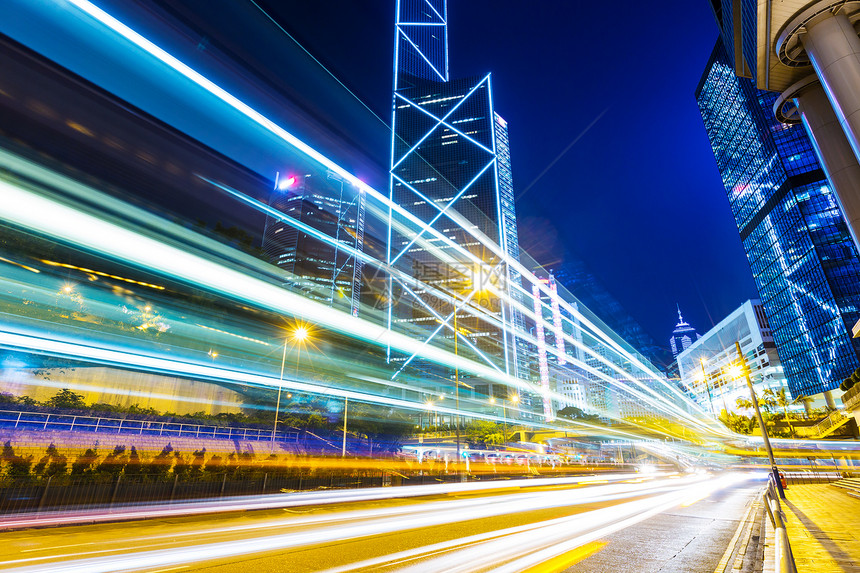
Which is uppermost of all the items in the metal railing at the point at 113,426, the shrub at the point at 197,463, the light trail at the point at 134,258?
the light trail at the point at 134,258

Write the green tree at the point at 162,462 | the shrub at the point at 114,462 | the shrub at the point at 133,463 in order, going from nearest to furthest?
the shrub at the point at 114,462 < the shrub at the point at 133,463 < the green tree at the point at 162,462

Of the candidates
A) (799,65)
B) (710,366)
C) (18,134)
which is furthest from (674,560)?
(710,366)

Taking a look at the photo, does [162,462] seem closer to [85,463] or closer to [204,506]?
[85,463]

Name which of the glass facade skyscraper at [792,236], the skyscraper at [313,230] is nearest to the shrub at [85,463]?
the skyscraper at [313,230]

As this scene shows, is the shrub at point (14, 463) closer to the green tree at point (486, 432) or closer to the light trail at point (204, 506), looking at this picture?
the light trail at point (204, 506)

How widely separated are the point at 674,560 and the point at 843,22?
21503 mm

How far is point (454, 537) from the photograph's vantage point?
26.3ft

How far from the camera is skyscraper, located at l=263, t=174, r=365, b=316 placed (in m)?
17.9

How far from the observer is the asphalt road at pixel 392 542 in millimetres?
5715

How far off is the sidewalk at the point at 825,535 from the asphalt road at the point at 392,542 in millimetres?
1198

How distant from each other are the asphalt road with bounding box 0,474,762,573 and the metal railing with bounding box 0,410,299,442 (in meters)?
5.87

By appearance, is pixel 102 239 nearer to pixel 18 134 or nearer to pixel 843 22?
pixel 18 134

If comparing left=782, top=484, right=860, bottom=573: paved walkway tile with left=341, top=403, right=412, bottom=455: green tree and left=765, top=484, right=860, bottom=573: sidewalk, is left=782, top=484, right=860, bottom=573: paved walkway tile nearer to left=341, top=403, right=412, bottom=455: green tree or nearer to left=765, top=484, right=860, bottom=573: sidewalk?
left=765, top=484, right=860, bottom=573: sidewalk

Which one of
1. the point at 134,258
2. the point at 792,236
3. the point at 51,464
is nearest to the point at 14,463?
the point at 51,464
